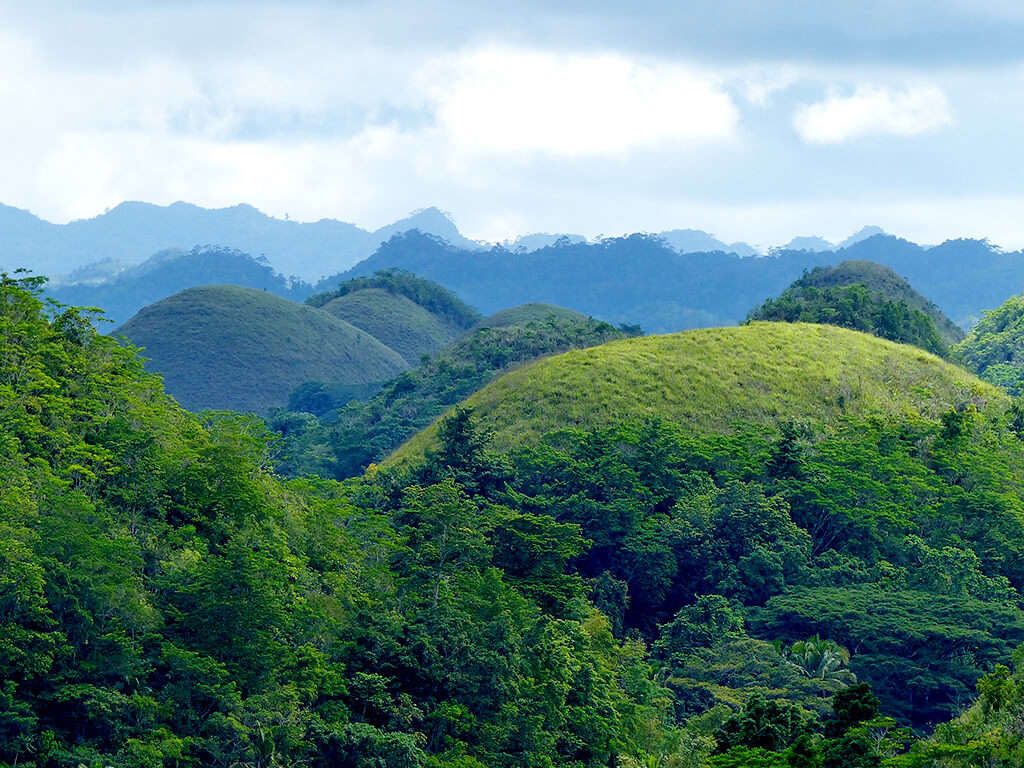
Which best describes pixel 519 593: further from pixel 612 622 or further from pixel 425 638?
pixel 612 622

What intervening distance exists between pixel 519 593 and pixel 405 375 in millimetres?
56695

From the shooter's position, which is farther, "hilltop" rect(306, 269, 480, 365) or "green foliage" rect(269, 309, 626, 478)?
"hilltop" rect(306, 269, 480, 365)

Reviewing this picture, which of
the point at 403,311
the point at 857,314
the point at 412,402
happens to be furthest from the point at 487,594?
the point at 403,311

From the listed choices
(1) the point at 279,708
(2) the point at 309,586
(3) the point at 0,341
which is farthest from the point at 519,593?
(3) the point at 0,341

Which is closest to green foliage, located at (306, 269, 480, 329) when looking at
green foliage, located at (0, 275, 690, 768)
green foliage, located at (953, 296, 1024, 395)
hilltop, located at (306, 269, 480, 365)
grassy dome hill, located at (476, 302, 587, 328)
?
hilltop, located at (306, 269, 480, 365)

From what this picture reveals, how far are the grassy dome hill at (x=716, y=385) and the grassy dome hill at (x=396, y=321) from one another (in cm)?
8625

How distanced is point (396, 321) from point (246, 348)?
25.8 metres

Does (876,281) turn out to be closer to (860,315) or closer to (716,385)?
(860,315)

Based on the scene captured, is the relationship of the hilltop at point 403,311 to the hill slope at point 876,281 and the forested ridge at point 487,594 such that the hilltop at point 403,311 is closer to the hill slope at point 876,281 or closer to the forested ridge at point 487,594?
the hill slope at point 876,281

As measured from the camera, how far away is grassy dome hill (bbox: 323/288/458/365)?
15188cm

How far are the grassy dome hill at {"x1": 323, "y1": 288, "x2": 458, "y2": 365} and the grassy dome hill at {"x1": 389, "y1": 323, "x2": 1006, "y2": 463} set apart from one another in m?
86.3

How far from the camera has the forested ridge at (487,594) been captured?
25922 millimetres

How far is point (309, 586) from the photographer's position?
31.1 meters

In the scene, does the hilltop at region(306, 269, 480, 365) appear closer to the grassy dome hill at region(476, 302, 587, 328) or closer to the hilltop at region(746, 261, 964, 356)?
the grassy dome hill at region(476, 302, 587, 328)
